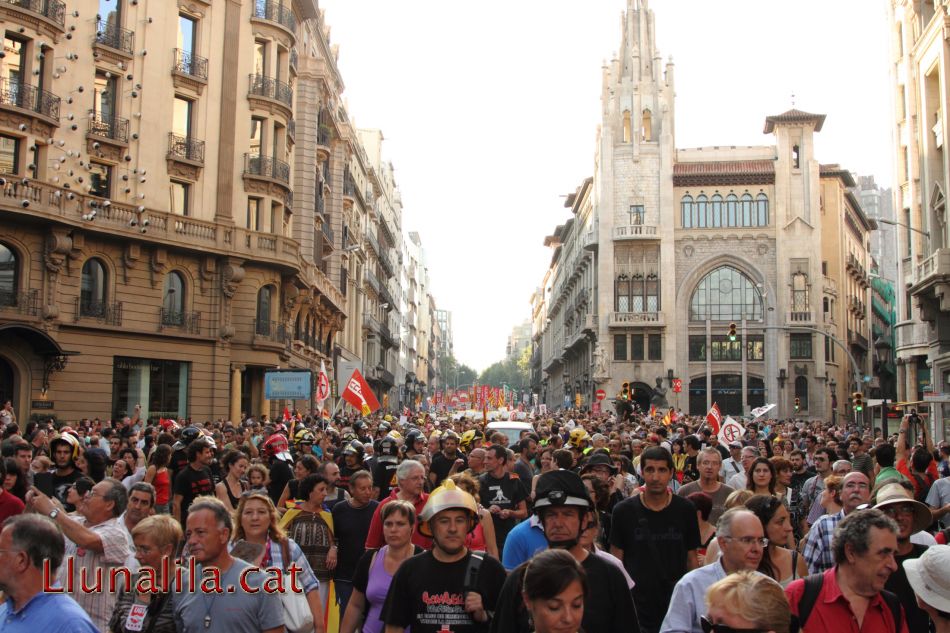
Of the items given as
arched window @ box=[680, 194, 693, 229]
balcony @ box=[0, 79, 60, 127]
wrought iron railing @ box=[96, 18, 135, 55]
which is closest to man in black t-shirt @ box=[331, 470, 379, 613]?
balcony @ box=[0, 79, 60, 127]

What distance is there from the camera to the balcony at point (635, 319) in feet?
235

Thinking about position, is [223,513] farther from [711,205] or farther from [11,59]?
[711,205]

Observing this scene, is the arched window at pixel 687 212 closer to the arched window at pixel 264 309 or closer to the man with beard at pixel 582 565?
the arched window at pixel 264 309

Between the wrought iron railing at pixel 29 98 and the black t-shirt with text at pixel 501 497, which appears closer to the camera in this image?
the black t-shirt with text at pixel 501 497

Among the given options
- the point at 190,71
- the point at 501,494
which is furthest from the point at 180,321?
the point at 501,494

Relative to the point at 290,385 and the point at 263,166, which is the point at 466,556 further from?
the point at 263,166

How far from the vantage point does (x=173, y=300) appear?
3384 cm

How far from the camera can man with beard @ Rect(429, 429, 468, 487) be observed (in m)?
12.7

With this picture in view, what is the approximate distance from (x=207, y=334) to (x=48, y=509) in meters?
28.5

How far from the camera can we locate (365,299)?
7019cm

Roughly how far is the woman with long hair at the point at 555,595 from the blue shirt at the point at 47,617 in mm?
1978

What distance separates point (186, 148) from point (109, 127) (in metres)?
3.09

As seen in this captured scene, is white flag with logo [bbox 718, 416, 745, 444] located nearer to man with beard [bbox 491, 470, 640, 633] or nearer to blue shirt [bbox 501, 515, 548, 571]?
blue shirt [bbox 501, 515, 548, 571]

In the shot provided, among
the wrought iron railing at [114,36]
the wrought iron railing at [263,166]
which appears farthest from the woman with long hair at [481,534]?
the wrought iron railing at [263,166]
